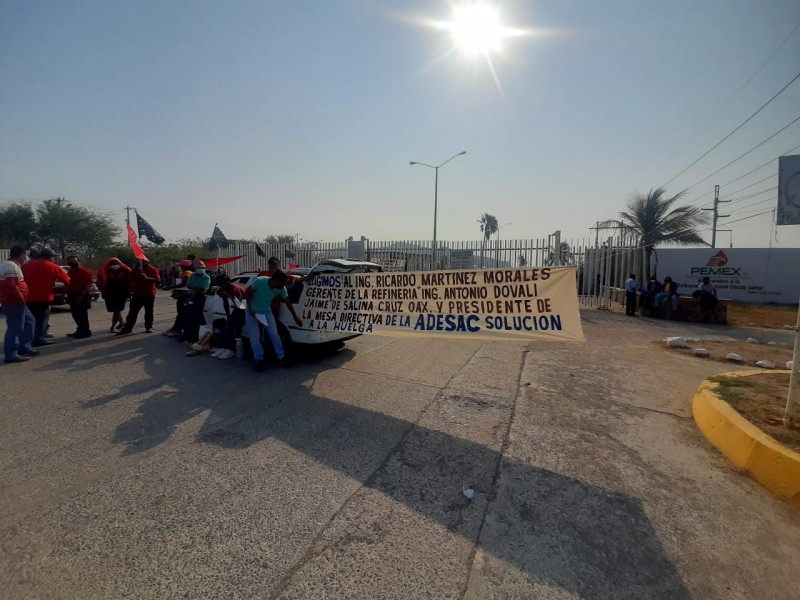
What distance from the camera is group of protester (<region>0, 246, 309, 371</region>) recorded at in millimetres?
5969

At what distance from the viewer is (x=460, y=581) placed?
203 centimetres

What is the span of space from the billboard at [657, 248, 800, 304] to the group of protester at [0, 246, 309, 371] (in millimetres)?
25937

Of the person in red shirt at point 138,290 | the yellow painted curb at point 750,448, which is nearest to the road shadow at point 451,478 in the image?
the yellow painted curb at point 750,448

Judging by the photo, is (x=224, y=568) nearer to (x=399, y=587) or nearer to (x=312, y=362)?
(x=399, y=587)

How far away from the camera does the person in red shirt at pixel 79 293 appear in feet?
25.9

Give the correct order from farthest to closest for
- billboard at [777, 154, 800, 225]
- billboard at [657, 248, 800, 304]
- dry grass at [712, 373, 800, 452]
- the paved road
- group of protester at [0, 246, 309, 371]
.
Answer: billboard at [657, 248, 800, 304], group of protester at [0, 246, 309, 371], billboard at [777, 154, 800, 225], dry grass at [712, 373, 800, 452], the paved road

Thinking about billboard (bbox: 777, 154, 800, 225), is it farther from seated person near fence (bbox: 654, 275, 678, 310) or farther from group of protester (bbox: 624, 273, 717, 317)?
seated person near fence (bbox: 654, 275, 678, 310)

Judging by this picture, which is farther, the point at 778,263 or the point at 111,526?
the point at 778,263

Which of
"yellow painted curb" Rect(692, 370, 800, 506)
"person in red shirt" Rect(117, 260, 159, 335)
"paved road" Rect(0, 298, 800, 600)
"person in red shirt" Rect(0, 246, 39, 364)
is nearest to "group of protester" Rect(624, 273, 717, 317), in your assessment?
"paved road" Rect(0, 298, 800, 600)

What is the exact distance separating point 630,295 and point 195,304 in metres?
13.5

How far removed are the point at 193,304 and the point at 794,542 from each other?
8.94 meters

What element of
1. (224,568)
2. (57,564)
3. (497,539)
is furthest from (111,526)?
(497,539)

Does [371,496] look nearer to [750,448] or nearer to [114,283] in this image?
[750,448]

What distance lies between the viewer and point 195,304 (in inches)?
311
